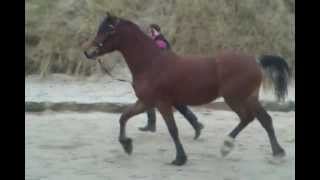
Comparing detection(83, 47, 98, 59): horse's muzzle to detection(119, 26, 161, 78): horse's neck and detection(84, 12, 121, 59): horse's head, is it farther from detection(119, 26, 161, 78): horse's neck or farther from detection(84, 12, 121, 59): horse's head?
detection(119, 26, 161, 78): horse's neck

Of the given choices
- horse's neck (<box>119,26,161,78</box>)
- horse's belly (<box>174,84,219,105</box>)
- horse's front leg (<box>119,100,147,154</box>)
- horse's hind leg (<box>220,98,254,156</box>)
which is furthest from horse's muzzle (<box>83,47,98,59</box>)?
horse's hind leg (<box>220,98,254,156</box>)

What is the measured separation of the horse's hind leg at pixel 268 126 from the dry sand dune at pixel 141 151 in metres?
0.12

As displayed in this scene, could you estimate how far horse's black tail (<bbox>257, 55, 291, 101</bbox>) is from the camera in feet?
23.8

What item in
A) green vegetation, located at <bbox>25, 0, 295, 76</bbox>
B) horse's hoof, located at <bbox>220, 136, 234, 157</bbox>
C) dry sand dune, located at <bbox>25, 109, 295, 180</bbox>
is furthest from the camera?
green vegetation, located at <bbox>25, 0, 295, 76</bbox>

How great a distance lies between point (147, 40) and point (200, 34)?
6.24 meters

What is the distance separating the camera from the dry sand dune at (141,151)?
21.7 feet

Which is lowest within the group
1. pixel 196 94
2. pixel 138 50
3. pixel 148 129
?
pixel 148 129

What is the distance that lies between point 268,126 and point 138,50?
5.10 feet

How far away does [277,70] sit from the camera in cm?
728

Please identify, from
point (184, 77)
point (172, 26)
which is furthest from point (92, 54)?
point (172, 26)

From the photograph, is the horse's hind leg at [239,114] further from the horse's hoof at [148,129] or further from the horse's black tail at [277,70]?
the horse's hoof at [148,129]

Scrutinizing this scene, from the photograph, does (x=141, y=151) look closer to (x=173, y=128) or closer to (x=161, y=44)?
(x=173, y=128)
